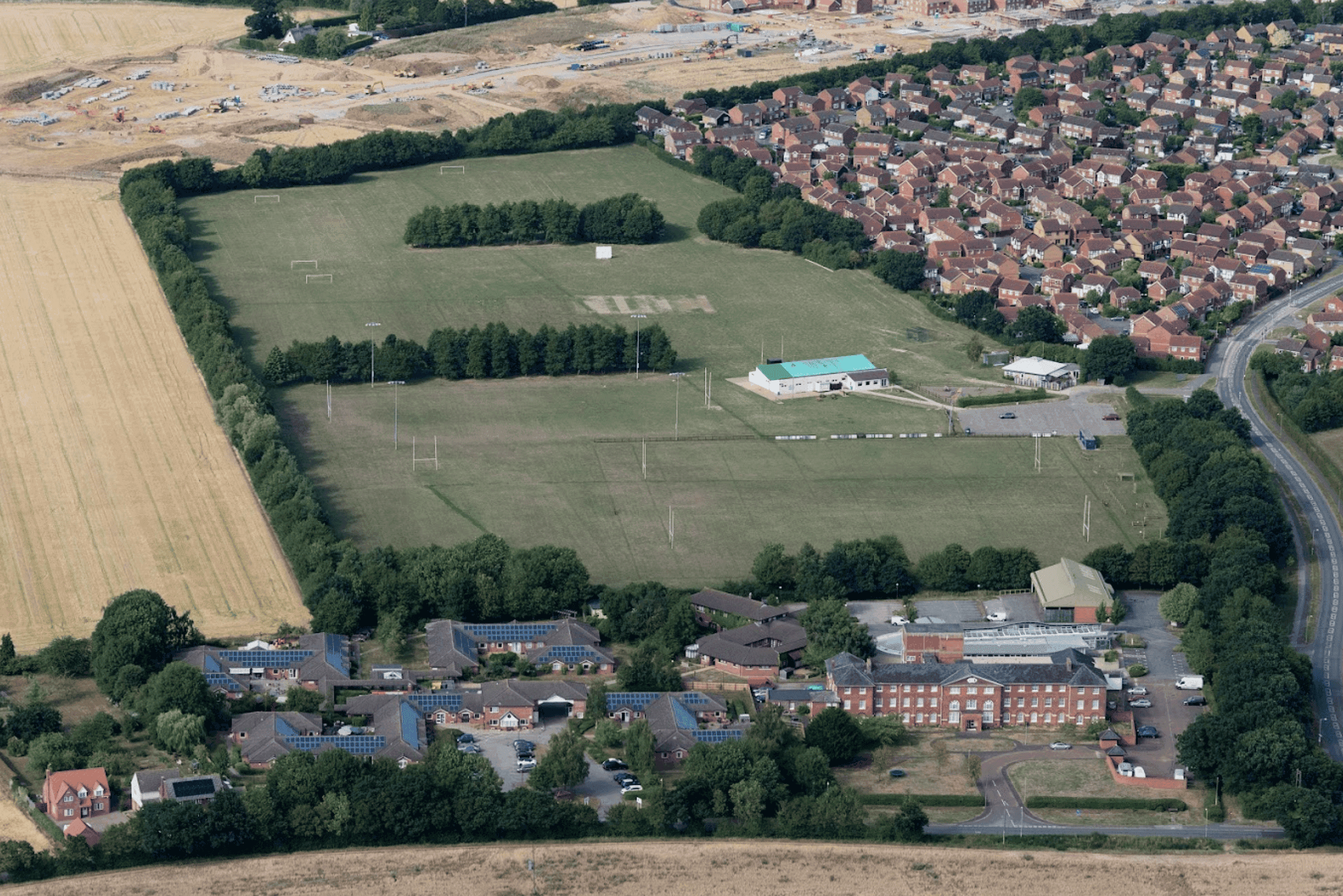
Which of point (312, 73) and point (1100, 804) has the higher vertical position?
point (312, 73)

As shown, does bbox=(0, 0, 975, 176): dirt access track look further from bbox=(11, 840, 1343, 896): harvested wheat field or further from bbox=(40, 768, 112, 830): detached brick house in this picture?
bbox=(11, 840, 1343, 896): harvested wheat field

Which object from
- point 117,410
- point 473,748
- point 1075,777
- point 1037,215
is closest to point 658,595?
point 473,748

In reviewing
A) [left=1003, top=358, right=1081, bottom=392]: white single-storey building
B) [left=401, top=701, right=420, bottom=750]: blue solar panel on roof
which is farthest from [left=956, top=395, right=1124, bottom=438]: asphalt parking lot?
[left=401, top=701, right=420, bottom=750]: blue solar panel on roof

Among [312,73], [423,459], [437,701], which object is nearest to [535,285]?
[423,459]

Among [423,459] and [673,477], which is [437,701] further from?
[423,459]

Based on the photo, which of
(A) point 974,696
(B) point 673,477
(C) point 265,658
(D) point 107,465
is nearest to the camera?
(A) point 974,696

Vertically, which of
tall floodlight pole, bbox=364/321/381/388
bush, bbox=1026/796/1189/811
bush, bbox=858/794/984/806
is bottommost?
bush, bbox=1026/796/1189/811
